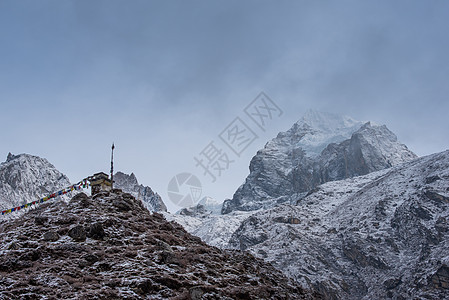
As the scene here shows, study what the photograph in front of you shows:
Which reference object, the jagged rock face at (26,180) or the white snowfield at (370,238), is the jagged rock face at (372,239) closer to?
the white snowfield at (370,238)

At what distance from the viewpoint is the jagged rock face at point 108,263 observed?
703 inches

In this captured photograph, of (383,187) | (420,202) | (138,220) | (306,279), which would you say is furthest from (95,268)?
(383,187)

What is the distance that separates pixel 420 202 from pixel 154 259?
96.3 meters

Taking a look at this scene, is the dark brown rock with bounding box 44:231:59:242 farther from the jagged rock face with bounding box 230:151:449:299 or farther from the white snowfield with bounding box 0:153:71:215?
the white snowfield with bounding box 0:153:71:215

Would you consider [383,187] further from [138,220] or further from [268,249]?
[138,220]

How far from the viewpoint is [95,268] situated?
20.2 meters

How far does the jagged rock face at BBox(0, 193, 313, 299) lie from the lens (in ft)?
58.6

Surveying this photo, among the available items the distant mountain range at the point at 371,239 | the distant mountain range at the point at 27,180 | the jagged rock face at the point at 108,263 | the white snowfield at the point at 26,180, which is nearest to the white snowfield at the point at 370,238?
the distant mountain range at the point at 371,239

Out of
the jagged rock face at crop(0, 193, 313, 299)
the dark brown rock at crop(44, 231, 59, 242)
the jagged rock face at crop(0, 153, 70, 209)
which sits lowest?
the jagged rock face at crop(0, 193, 313, 299)

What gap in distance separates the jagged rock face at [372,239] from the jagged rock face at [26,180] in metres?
96.7

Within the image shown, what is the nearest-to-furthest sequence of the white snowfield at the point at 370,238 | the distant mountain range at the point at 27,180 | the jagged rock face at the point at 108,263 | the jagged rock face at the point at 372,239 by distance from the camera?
the jagged rock face at the point at 108,263
the jagged rock face at the point at 372,239
the white snowfield at the point at 370,238
the distant mountain range at the point at 27,180

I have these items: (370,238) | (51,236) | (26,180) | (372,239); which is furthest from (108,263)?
(26,180)

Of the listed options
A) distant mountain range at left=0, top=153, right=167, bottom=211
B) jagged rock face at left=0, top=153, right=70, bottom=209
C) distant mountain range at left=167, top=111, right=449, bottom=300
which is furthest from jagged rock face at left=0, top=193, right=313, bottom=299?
jagged rock face at left=0, top=153, right=70, bottom=209

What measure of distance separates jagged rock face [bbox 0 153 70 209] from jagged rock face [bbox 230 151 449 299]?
317ft
